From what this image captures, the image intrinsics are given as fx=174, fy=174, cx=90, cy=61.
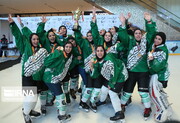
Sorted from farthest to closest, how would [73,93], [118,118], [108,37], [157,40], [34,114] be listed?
[73,93]
[108,37]
[34,114]
[118,118]
[157,40]

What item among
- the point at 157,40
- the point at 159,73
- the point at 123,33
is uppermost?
the point at 123,33

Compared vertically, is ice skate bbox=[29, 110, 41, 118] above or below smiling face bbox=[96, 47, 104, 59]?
below

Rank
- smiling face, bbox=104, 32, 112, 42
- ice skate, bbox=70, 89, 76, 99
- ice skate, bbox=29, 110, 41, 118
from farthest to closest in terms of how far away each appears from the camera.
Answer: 1. ice skate, bbox=70, 89, 76, 99
2. smiling face, bbox=104, 32, 112, 42
3. ice skate, bbox=29, 110, 41, 118

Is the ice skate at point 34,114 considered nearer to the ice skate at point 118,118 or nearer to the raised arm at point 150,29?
the ice skate at point 118,118

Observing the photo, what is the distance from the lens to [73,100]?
360cm

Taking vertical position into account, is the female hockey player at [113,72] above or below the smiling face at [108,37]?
below

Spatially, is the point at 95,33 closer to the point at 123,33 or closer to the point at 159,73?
the point at 123,33

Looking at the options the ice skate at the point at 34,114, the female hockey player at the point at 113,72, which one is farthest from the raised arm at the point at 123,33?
the ice skate at the point at 34,114

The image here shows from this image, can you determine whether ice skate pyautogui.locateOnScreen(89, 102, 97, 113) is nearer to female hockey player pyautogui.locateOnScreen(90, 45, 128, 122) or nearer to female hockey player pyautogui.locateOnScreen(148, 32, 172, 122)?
female hockey player pyautogui.locateOnScreen(90, 45, 128, 122)

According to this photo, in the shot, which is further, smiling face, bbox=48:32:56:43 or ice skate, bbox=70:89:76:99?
ice skate, bbox=70:89:76:99

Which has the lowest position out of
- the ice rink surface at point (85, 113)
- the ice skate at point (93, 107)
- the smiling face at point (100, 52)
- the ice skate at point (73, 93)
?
the ice rink surface at point (85, 113)

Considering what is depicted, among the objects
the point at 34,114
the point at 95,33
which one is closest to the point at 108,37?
the point at 95,33

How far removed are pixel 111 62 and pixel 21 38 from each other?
4.85 feet

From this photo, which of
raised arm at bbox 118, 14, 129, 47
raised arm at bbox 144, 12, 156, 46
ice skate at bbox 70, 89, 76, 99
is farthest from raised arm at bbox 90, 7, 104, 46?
ice skate at bbox 70, 89, 76, 99
